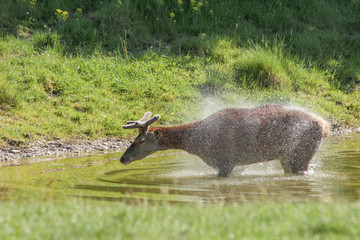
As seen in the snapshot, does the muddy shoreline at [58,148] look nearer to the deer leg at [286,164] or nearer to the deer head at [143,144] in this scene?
the deer head at [143,144]

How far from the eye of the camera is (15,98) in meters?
11.4

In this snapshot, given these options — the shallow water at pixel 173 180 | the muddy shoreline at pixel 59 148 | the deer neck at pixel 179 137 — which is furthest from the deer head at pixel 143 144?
the muddy shoreline at pixel 59 148

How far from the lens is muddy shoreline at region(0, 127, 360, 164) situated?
998cm

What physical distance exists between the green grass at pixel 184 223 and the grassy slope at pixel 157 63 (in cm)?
619

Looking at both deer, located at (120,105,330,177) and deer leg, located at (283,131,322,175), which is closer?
deer, located at (120,105,330,177)

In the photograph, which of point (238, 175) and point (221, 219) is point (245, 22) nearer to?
point (238, 175)

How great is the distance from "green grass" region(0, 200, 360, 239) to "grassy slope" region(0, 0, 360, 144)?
20.3 feet

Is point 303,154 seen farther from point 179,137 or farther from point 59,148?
point 59,148

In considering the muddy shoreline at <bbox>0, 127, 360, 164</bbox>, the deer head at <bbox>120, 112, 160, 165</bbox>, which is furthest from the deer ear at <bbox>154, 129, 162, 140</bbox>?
the muddy shoreline at <bbox>0, 127, 360, 164</bbox>

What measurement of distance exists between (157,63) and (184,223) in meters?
10.3

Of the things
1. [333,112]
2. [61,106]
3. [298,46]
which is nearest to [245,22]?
[298,46]

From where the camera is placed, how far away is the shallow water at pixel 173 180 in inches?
262

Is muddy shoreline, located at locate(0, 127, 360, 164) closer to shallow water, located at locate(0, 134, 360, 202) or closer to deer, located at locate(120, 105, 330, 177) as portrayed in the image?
shallow water, located at locate(0, 134, 360, 202)

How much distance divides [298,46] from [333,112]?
3181mm
